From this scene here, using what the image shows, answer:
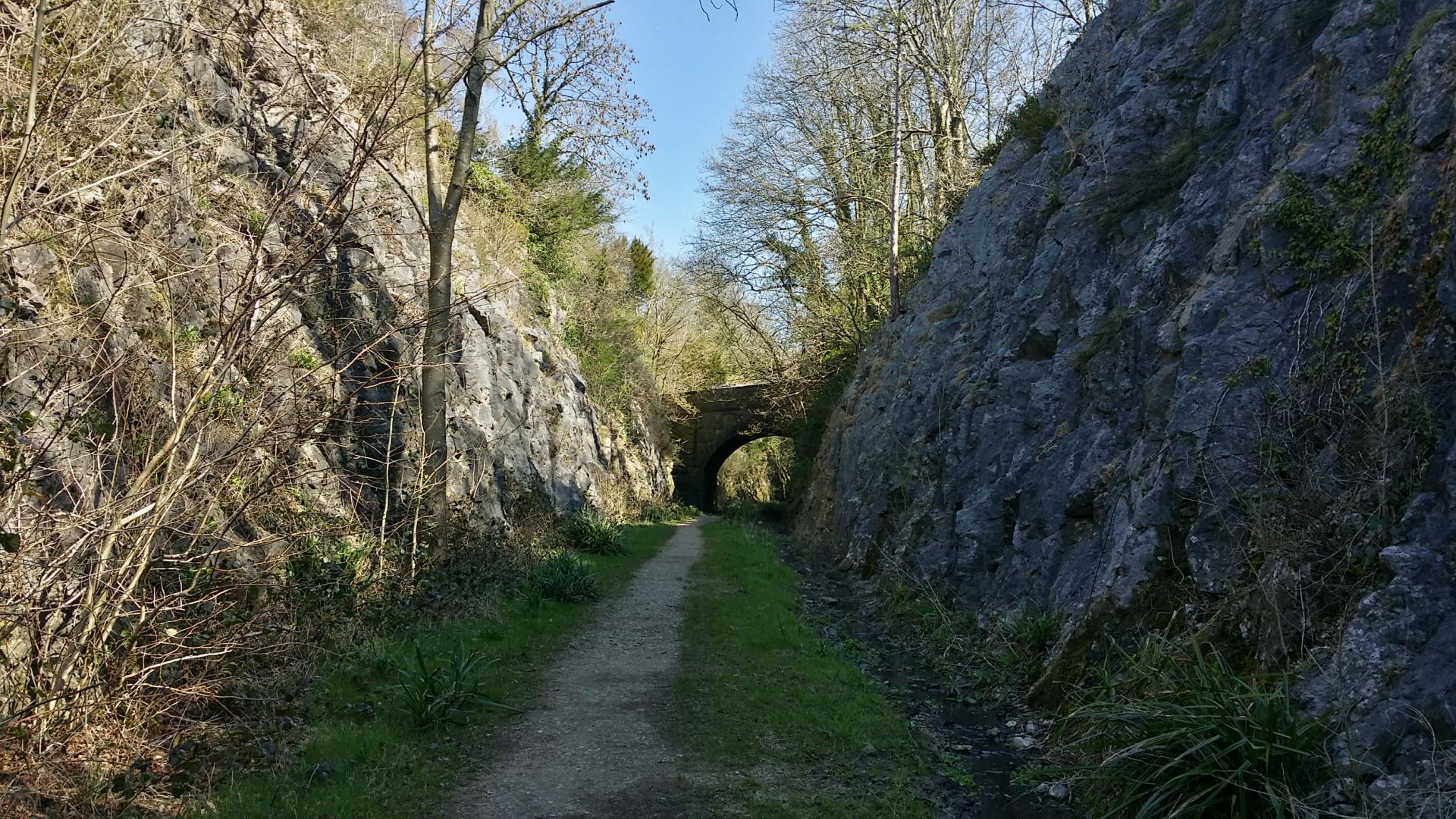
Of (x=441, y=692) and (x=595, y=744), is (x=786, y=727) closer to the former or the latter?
(x=595, y=744)

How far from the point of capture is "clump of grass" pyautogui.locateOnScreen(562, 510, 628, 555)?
50.7 ft

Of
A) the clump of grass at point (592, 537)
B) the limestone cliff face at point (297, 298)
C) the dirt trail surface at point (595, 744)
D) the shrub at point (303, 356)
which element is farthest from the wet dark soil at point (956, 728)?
the shrub at point (303, 356)

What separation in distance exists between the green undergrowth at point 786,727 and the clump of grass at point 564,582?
1.71m

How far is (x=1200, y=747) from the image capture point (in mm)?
4316

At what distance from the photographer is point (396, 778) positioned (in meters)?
5.23

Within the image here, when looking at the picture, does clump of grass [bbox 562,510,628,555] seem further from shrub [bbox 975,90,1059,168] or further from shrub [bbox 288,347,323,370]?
shrub [bbox 975,90,1059,168]

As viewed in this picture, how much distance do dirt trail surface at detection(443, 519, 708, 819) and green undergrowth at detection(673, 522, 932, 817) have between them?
0.26 metres

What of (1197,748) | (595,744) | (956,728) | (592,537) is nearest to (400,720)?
(595,744)

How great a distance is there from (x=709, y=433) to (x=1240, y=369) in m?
29.6

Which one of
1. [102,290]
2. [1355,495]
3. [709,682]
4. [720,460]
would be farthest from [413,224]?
[720,460]

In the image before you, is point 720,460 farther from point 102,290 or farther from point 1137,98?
point 102,290

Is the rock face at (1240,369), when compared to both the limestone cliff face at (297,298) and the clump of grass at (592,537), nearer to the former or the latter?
the limestone cliff face at (297,298)

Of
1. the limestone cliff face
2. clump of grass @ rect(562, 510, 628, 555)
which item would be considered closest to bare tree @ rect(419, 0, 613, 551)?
the limestone cliff face

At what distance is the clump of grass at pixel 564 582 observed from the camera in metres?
10.9
